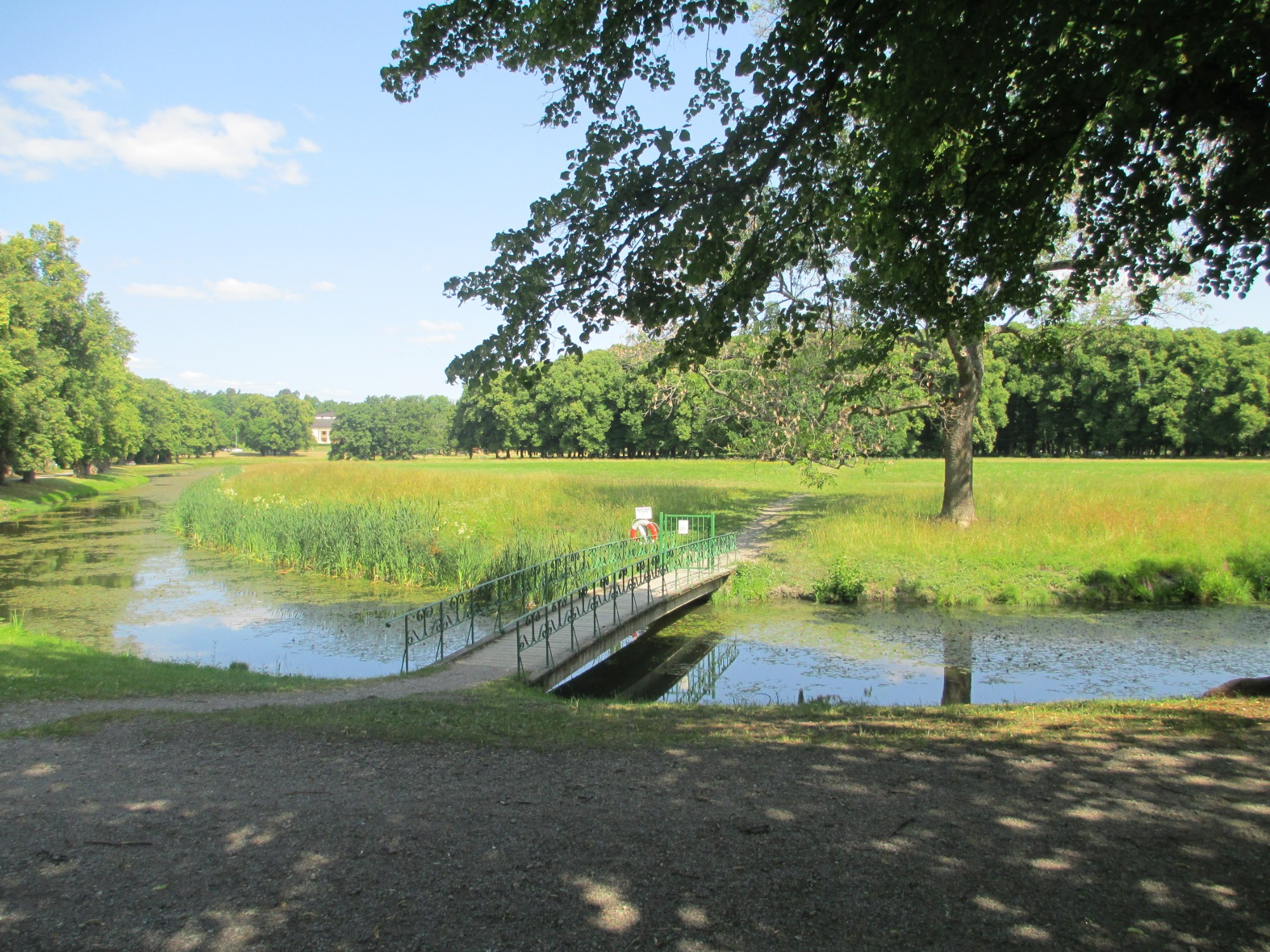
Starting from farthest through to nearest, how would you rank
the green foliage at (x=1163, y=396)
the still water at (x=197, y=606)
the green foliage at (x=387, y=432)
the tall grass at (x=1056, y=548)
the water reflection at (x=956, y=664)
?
the green foliage at (x=387, y=432), the green foliage at (x=1163, y=396), the tall grass at (x=1056, y=548), the still water at (x=197, y=606), the water reflection at (x=956, y=664)

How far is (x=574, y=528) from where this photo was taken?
2462 cm

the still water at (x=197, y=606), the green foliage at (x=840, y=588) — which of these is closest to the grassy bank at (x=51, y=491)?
the still water at (x=197, y=606)

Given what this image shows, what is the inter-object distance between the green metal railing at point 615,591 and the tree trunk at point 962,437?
6287mm

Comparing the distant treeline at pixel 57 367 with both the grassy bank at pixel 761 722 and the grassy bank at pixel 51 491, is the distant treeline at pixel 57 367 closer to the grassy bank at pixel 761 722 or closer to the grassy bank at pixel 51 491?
the grassy bank at pixel 51 491

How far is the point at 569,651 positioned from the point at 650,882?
27.6 ft

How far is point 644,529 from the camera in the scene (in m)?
21.5

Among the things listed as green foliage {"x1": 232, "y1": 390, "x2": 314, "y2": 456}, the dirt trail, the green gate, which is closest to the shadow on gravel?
the dirt trail

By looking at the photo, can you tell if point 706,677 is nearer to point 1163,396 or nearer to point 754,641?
point 754,641

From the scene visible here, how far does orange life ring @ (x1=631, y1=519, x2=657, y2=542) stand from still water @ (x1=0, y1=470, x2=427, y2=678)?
5547 mm

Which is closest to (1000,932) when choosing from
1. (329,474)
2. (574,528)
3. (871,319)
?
(871,319)

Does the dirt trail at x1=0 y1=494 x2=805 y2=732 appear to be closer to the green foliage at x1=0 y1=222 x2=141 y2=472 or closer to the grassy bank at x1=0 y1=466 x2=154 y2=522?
the green foliage at x1=0 y1=222 x2=141 y2=472

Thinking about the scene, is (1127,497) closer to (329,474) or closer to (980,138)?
(980,138)

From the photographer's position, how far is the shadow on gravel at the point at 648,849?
152 inches

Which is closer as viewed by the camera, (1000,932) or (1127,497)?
(1000,932)
